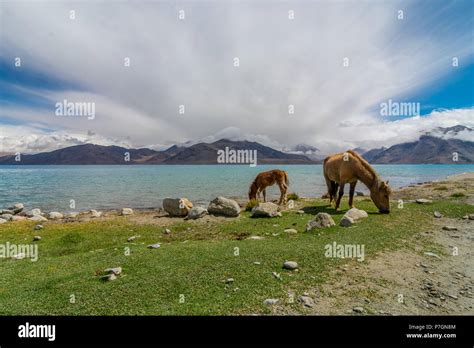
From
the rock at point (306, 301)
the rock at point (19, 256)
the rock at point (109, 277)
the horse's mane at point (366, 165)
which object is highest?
the horse's mane at point (366, 165)

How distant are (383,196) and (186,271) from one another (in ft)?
46.1

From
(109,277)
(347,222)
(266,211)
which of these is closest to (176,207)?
(266,211)

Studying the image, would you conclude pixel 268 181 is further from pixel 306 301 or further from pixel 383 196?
pixel 306 301

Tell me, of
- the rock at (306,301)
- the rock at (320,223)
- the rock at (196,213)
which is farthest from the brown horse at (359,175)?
the rock at (306,301)

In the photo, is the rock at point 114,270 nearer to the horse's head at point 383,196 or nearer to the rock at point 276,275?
the rock at point 276,275

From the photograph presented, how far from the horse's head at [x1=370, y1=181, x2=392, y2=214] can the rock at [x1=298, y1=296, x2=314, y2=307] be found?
41.6 feet

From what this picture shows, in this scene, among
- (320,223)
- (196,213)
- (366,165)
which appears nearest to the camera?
(320,223)

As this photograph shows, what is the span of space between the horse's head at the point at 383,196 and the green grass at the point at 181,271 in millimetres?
1602

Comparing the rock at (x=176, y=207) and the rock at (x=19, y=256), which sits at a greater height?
the rock at (x=176, y=207)

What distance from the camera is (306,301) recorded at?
5938 millimetres

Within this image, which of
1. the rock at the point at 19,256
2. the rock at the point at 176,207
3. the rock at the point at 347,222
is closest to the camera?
the rock at the point at 19,256

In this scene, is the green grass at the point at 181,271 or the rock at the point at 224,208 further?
the rock at the point at 224,208

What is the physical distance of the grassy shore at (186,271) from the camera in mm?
6035
